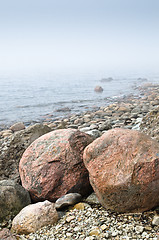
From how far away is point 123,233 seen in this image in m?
3.45

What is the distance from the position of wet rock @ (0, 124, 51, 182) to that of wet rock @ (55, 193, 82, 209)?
5.22ft

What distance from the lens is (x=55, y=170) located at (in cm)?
473

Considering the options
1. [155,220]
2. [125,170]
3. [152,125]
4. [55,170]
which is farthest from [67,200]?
[152,125]

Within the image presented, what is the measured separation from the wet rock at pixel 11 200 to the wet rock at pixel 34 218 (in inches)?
11.7

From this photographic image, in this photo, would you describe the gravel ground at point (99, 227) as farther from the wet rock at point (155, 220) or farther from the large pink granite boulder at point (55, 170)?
the large pink granite boulder at point (55, 170)

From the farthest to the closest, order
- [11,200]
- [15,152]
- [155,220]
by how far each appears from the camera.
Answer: [15,152] → [11,200] → [155,220]

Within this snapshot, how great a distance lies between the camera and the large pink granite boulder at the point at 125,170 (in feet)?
12.4

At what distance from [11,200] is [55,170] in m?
0.94

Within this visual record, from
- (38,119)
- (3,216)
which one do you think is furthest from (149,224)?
(38,119)

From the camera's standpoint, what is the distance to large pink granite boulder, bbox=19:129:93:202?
472 cm

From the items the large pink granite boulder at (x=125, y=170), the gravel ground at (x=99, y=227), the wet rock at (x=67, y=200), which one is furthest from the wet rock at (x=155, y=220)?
the wet rock at (x=67, y=200)

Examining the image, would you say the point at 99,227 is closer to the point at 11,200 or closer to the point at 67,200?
the point at 67,200

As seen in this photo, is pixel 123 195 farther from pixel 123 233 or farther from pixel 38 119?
pixel 38 119

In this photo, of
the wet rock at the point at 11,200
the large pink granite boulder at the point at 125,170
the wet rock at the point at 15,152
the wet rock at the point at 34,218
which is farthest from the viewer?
the wet rock at the point at 15,152
